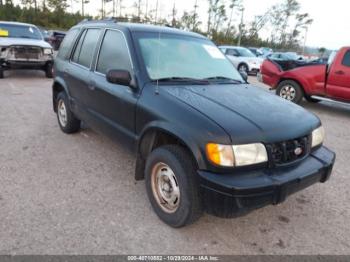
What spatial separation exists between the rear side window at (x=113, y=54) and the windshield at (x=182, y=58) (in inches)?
8.4

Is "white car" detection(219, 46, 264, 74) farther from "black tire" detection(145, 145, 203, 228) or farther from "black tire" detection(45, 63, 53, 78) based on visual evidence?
"black tire" detection(145, 145, 203, 228)

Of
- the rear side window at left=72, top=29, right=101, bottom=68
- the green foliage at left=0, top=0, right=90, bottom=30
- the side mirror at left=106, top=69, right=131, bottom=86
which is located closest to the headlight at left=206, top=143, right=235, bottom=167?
the side mirror at left=106, top=69, right=131, bottom=86

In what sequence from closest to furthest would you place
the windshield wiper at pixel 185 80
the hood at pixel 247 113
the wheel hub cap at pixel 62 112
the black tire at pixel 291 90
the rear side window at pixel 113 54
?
the hood at pixel 247 113
the windshield wiper at pixel 185 80
the rear side window at pixel 113 54
the wheel hub cap at pixel 62 112
the black tire at pixel 291 90

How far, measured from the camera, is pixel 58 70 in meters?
4.99

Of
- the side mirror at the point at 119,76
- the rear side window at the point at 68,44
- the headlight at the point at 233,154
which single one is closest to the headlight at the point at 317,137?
the headlight at the point at 233,154

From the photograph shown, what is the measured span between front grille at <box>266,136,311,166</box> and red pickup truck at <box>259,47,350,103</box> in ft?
18.9

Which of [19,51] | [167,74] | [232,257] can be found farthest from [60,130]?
[19,51]

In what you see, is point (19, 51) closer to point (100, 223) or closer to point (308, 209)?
point (100, 223)

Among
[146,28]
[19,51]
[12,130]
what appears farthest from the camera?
[19,51]

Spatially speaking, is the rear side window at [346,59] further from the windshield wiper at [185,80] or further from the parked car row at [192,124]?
the windshield wiper at [185,80]

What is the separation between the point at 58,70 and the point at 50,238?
321 centimetres

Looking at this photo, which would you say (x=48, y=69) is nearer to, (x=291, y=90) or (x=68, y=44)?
(x=68, y=44)

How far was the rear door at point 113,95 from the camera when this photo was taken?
324cm

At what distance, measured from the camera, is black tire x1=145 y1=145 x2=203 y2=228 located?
2463 mm
